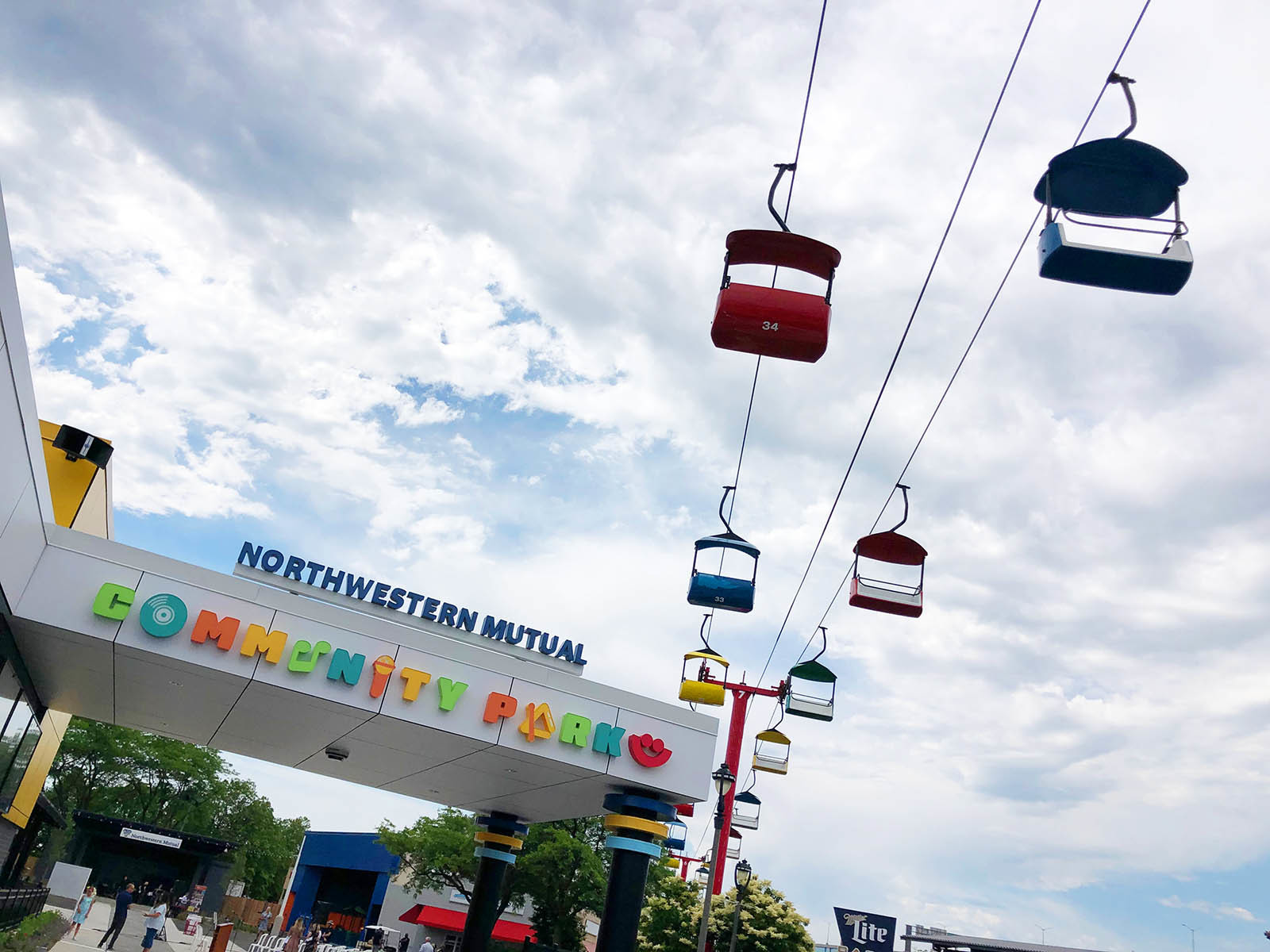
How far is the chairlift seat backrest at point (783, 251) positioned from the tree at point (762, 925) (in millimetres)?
20516

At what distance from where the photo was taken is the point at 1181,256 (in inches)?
199

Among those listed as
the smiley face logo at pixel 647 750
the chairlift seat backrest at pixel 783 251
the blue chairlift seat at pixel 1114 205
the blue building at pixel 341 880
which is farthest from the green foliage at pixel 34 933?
the blue building at pixel 341 880

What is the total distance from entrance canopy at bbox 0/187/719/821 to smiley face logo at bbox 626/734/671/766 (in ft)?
0.07

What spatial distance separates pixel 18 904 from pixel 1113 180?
2486cm

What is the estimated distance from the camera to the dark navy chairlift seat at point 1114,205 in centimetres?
507

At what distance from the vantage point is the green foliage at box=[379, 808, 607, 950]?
31.8 m

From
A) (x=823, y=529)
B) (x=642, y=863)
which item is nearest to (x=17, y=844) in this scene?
(x=642, y=863)

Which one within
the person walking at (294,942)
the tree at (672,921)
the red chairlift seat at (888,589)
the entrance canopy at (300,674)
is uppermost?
the red chairlift seat at (888,589)

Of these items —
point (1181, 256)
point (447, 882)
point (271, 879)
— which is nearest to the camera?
point (1181, 256)

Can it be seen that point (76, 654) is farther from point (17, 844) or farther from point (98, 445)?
point (17, 844)

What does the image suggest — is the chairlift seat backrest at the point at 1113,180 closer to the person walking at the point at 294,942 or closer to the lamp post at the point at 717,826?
the lamp post at the point at 717,826

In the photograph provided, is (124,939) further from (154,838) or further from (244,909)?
(244,909)

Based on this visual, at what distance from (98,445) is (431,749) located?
797cm

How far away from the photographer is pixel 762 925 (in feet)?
77.0
